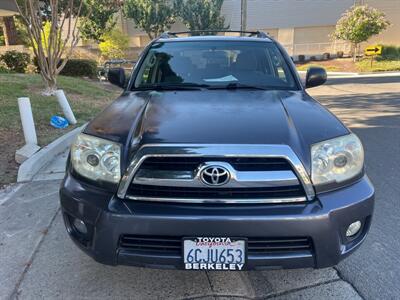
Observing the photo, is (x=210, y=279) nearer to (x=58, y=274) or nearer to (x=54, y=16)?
(x=58, y=274)

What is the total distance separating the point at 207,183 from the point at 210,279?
0.92 m

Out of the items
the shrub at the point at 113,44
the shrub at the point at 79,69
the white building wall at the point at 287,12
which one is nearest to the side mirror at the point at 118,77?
the shrub at the point at 79,69

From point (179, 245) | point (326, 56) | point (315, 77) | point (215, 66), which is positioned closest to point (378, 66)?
point (326, 56)

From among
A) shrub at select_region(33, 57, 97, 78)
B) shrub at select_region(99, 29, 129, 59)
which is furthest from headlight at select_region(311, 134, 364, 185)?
shrub at select_region(99, 29, 129, 59)

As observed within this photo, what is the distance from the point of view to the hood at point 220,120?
241 cm

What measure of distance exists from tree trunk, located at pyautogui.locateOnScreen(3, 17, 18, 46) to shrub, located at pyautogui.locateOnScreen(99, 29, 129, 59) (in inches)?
265

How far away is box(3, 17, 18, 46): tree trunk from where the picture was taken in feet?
99.8

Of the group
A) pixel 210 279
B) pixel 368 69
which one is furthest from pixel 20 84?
pixel 368 69

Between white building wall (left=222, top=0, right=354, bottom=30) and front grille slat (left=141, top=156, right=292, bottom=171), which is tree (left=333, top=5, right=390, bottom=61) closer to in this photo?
white building wall (left=222, top=0, right=354, bottom=30)

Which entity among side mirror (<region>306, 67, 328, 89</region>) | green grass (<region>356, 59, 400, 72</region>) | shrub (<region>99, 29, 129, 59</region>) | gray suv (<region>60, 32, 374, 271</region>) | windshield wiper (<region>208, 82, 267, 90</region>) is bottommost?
green grass (<region>356, 59, 400, 72</region>)

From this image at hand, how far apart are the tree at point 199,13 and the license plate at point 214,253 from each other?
3511cm

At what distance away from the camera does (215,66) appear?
152 inches

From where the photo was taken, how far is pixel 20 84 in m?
10.3

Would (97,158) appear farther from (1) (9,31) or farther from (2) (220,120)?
(1) (9,31)
